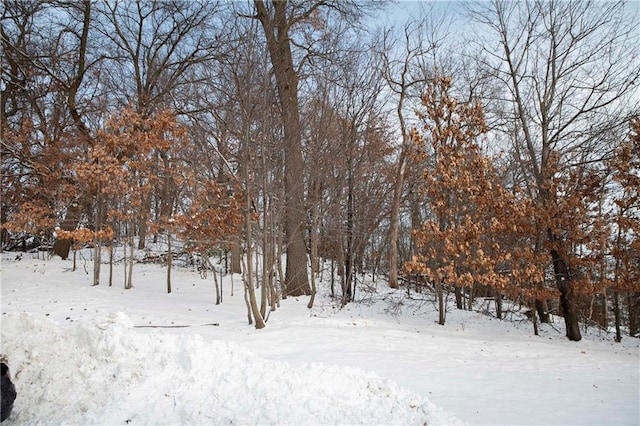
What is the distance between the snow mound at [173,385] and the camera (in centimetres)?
365

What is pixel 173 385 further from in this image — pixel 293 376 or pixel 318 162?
pixel 318 162

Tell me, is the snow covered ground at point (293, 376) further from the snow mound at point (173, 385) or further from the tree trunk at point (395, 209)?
the tree trunk at point (395, 209)

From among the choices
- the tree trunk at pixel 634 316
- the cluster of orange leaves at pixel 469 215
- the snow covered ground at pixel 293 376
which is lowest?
the tree trunk at pixel 634 316

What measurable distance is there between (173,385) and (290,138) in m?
5.36

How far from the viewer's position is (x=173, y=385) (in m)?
4.08

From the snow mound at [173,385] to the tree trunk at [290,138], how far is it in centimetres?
399

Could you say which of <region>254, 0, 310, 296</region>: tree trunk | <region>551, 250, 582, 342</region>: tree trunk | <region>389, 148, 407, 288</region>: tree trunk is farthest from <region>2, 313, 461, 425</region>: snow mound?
<region>389, 148, 407, 288</region>: tree trunk

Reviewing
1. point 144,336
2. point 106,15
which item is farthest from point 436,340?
point 106,15

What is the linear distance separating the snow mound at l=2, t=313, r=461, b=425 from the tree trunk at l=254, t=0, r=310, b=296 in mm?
3991

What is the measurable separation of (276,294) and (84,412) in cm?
579

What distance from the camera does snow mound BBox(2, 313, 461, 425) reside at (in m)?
3.65

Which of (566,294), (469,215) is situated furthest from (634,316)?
(469,215)

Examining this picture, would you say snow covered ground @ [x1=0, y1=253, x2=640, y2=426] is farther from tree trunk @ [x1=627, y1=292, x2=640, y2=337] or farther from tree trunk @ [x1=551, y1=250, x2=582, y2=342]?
tree trunk @ [x1=627, y1=292, x2=640, y2=337]

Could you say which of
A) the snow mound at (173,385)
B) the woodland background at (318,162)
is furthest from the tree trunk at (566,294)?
the snow mound at (173,385)
